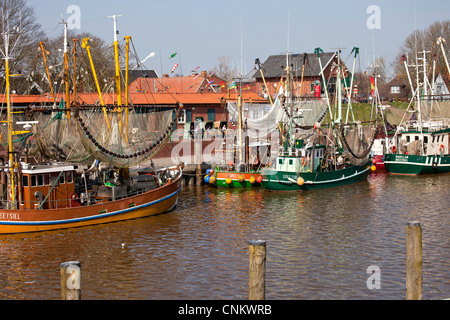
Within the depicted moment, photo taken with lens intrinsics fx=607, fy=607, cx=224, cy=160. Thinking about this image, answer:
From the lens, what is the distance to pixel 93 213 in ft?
96.5

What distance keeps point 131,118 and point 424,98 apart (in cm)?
3080

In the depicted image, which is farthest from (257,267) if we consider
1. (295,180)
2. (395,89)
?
(395,89)

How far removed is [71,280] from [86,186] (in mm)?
16075

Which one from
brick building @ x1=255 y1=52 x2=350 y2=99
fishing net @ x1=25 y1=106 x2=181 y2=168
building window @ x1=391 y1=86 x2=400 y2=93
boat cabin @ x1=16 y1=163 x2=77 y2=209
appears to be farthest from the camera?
building window @ x1=391 y1=86 x2=400 y2=93

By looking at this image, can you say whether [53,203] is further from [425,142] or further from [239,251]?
[425,142]

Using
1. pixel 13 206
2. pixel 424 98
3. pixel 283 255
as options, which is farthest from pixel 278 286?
pixel 424 98

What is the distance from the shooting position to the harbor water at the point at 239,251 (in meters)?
20.6

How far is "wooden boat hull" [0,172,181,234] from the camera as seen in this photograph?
2748cm

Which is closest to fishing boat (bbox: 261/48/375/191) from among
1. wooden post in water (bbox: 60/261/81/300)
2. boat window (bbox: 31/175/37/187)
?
boat window (bbox: 31/175/37/187)

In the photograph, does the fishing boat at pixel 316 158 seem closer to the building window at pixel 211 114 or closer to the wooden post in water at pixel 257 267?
the building window at pixel 211 114

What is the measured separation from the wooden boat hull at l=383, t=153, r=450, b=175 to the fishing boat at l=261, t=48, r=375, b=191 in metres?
2.67

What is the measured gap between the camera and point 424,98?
177 ft

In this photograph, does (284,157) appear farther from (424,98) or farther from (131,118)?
(424,98)

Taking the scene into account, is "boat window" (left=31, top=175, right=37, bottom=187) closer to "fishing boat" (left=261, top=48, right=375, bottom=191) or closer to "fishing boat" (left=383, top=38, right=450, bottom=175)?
"fishing boat" (left=261, top=48, right=375, bottom=191)
